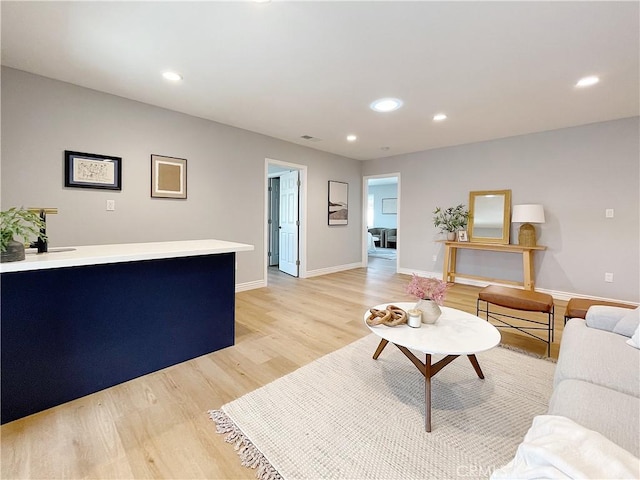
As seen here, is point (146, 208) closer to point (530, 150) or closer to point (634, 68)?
point (634, 68)

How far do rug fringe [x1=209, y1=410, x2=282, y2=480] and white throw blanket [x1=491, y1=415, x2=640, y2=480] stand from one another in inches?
36.0

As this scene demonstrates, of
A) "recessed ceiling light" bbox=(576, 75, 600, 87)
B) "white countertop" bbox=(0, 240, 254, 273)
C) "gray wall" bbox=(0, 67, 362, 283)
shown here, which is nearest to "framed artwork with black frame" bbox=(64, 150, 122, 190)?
"gray wall" bbox=(0, 67, 362, 283)

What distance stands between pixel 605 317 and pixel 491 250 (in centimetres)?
295

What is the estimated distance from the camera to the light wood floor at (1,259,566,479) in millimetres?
1276

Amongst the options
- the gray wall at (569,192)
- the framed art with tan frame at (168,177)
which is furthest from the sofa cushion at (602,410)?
the framed art with tan frame at (168,177)

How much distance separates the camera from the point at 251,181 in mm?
4281

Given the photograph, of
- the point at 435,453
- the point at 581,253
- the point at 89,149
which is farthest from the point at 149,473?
→ the point at 581,253

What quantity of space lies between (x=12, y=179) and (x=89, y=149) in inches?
25.6

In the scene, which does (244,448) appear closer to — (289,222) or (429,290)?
(429,290)

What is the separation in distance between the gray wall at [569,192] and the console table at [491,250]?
0.44 feet

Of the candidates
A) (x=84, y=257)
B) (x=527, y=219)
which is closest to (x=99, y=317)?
(x=84, y=257)

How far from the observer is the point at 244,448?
4.52ft

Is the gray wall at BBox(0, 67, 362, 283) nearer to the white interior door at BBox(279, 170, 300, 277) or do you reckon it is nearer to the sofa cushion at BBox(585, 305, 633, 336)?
the white interior door at BBox(279, 170, 300, 277)

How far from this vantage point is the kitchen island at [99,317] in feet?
5.15
